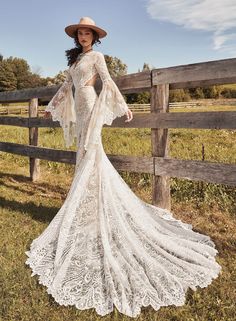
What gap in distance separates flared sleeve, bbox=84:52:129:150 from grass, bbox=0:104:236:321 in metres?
1.47

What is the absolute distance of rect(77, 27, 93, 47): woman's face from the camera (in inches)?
182

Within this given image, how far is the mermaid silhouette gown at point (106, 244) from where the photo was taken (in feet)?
11.1

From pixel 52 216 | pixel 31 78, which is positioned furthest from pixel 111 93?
pixel 31 78

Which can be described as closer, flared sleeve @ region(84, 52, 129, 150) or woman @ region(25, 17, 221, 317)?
woman @ region(25, 17, 221, 317)

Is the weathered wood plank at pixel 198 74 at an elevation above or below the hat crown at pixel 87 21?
below

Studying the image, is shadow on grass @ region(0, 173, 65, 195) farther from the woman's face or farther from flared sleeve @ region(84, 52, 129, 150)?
the woman's face

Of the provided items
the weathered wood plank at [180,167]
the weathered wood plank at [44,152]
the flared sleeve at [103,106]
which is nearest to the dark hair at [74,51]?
the flared sleeve at [103,106]

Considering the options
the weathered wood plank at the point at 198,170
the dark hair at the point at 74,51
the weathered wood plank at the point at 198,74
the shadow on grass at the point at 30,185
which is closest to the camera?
the weathered wood plank at the point at 198,74

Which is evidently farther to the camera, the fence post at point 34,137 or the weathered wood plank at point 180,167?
the fence post at point 34,137

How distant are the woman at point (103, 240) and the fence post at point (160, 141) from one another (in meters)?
0.19

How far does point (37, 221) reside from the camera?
17.8ft

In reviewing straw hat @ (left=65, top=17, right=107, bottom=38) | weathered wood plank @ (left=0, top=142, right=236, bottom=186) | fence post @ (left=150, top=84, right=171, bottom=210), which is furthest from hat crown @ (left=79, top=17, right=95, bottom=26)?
weathered wood plank @ (left=0, top=142, right=236, bottom=186)

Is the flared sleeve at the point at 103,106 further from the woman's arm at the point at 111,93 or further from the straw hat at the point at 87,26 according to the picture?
the straw hat at the point at 87,26

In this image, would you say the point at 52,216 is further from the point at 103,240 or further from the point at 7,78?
the point at 7,78
